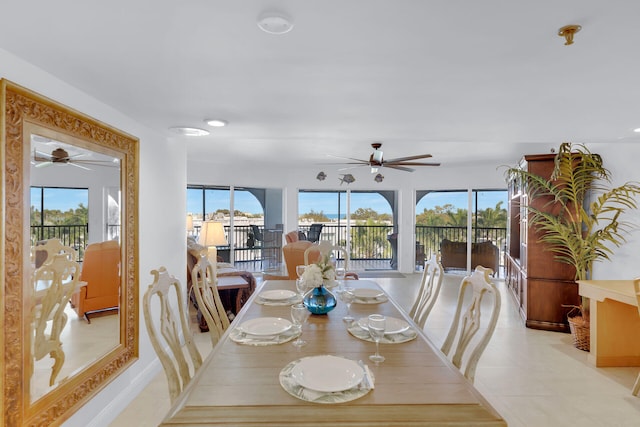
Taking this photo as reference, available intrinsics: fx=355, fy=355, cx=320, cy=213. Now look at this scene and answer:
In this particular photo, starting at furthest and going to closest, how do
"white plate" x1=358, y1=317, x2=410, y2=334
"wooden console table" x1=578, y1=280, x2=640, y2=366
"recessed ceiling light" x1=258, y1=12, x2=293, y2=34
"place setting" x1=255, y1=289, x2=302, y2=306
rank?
"wooden console table" x1=578, y1=280, x2=640, y2=366 < "place setting" x1=255, y1=289, x2=302, y2=306 < "white plate" x1=358, y1=317, x2=410, y2=334 < "recessed ceiling light" x1=258, y1=12, x2=293, y2=34

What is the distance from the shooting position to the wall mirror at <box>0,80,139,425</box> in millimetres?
1577

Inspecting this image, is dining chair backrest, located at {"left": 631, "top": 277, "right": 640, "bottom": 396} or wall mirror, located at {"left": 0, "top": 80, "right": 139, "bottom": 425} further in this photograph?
dining chair backrest, located at {"left": 631, "top": 277, "right": 640, "bottom": 396}

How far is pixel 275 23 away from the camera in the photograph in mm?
1271

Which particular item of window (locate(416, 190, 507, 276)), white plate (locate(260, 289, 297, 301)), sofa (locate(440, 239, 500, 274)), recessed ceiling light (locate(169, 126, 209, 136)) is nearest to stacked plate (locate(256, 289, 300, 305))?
white plate (locate(260, 289, 297, 301))

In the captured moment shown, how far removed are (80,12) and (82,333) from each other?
5.86ft

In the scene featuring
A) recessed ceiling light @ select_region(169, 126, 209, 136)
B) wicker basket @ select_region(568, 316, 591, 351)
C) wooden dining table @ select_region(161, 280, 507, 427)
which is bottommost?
wicker basket @ select_region(568, 316, 591, 351)

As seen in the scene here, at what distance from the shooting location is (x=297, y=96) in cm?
217

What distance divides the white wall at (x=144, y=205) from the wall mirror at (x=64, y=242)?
9cm

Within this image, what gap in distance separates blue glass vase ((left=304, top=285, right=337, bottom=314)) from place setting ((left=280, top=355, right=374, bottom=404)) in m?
0.73

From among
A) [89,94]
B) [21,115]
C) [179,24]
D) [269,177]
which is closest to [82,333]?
[21,115]

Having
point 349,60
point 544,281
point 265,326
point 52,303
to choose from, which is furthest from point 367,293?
point 544,281

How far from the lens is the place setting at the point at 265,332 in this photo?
177 cm

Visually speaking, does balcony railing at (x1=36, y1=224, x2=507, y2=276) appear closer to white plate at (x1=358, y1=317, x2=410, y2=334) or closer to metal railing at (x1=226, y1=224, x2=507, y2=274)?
metal railing at (x1=226, y1=224, x2=507, y2=274)

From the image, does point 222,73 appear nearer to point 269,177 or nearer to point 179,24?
point 179,24
